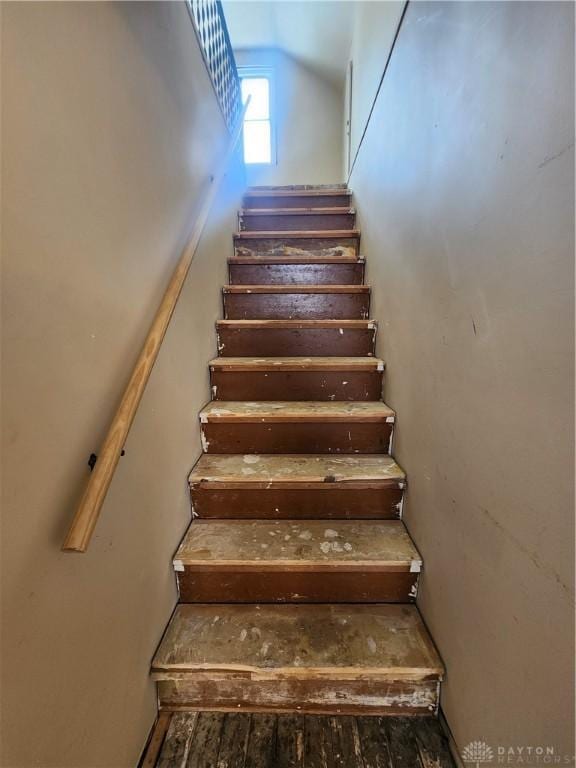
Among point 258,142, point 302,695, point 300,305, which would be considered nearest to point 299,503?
point 302,695

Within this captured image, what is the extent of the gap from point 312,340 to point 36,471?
53.9 inches

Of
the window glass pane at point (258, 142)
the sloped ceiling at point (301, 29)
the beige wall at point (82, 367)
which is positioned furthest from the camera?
the window glass pane at point (258, 142)

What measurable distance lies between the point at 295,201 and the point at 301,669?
2.91 m

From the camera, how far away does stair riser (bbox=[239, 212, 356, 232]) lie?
2.41m

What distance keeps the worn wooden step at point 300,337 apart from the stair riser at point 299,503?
2.47ft

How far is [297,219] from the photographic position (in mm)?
2418

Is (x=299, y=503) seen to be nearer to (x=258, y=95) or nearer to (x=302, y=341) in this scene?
(x=302, y=341)

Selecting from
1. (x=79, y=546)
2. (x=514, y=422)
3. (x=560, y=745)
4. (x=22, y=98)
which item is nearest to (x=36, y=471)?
(x=79, y=546)

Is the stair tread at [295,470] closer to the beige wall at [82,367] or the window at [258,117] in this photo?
the beige wall at [82,367]

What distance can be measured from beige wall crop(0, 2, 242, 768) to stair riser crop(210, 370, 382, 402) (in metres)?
0.50

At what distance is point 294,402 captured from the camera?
158cm

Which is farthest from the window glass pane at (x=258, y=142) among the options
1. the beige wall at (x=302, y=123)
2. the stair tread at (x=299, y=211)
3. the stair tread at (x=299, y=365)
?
the stair tread at (x=299, y=365)

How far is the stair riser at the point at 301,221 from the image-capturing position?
2.41 meters

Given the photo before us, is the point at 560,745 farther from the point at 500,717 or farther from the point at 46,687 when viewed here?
the point at 46,687
